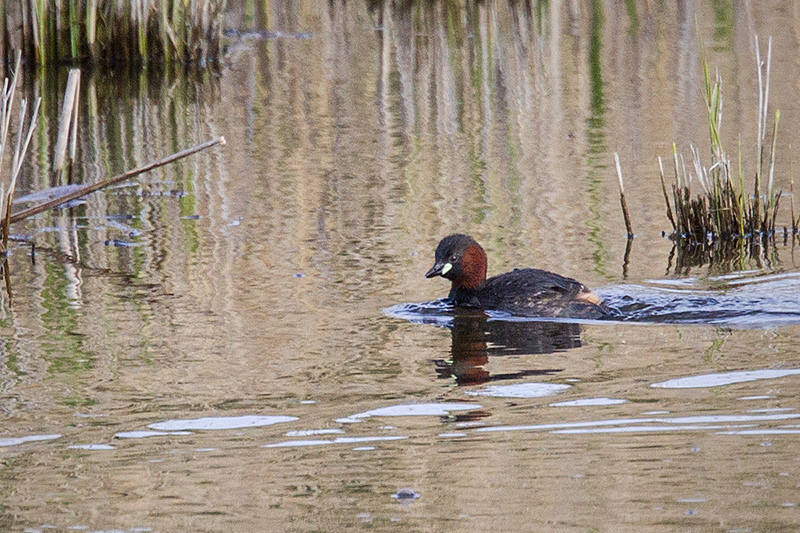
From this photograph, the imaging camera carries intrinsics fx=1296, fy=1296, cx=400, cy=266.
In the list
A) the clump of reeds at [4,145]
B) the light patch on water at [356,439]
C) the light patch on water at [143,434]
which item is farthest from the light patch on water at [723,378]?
the clump of reeds at [4,145]

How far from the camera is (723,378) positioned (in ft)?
17.0

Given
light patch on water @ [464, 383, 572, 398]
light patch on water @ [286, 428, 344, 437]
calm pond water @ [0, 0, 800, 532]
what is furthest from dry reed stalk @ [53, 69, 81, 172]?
light patch on water @ [286, 428, 344, 437]

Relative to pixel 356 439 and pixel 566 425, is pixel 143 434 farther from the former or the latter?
pixel 566 425

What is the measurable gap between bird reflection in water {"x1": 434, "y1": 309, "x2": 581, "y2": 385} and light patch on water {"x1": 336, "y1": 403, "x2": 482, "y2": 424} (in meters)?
0.41

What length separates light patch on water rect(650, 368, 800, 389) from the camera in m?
5.08

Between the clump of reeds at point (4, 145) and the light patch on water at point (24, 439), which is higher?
the clump of reeds at point (4, 145)

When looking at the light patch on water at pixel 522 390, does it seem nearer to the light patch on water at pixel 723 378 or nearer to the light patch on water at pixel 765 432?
the light patch on water at pixel 723 378

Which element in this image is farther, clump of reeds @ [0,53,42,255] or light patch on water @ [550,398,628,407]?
clump of reeds @ [0,53,42,255]

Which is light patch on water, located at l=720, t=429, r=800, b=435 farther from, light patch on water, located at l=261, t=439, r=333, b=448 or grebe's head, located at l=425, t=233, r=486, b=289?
grebe's head, located at l=425, t=233, r=486, b=289

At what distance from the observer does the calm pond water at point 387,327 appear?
150 inches

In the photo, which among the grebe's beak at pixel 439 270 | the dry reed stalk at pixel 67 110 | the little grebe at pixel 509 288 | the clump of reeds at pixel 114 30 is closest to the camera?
the little grebe at pixel 509 288

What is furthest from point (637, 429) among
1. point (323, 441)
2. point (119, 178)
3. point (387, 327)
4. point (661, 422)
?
point (119, 178)

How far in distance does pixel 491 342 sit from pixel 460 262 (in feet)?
3.14

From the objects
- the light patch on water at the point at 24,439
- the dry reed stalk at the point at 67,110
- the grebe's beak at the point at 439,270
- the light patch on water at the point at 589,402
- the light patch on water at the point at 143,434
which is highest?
the dry reed stalk at the point at 67,110
